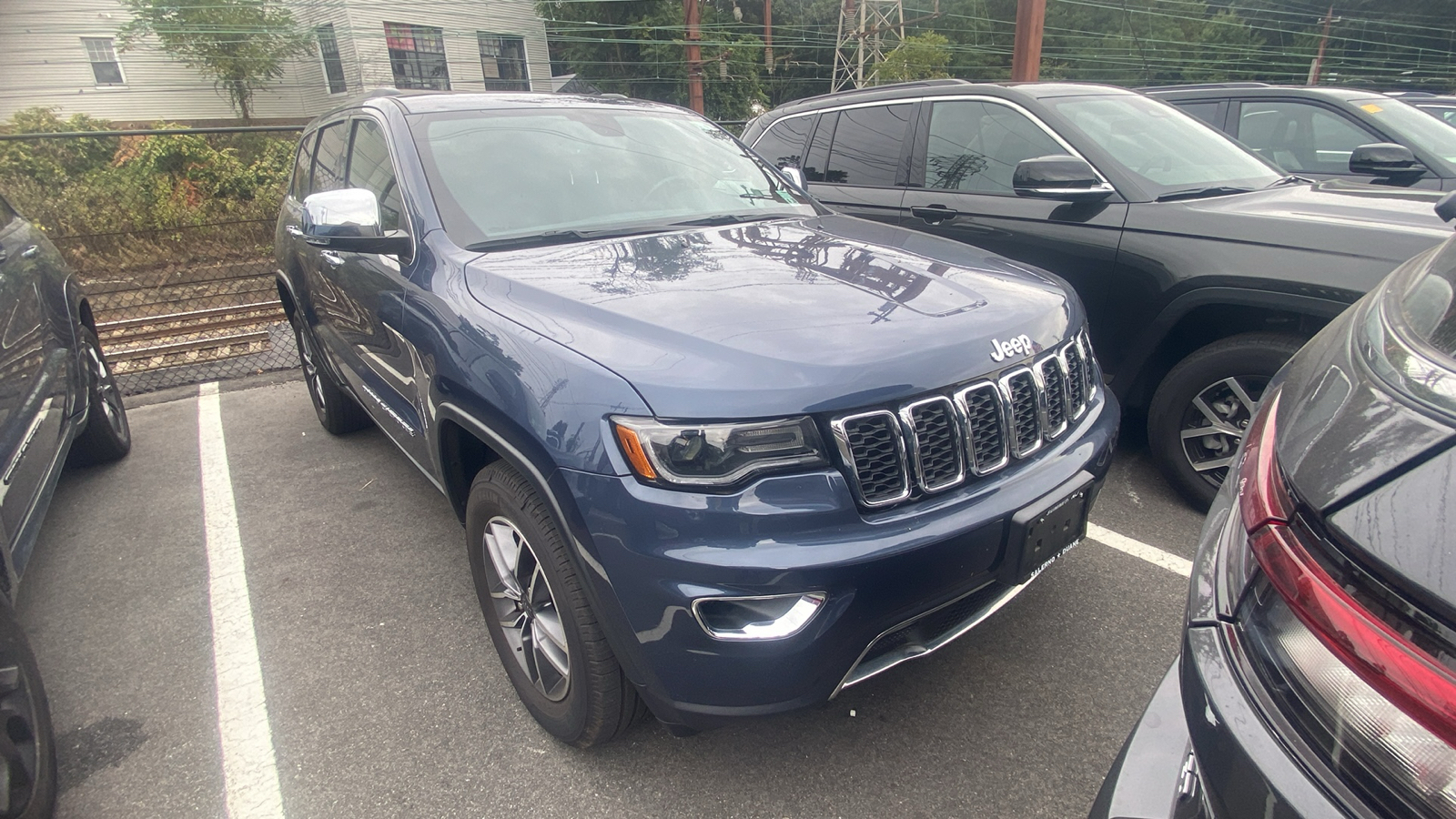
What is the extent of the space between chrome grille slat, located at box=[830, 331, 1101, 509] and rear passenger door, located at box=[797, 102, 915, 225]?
Answer: 2658mm

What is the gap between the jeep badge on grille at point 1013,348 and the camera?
1955 mm

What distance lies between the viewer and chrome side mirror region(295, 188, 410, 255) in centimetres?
260

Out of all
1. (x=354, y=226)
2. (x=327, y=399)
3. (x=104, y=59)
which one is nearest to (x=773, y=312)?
(x=354, y=226)

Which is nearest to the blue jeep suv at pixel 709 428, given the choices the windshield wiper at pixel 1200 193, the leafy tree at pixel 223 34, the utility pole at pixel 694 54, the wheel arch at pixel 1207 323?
the wheel arch at pixel 1207 323

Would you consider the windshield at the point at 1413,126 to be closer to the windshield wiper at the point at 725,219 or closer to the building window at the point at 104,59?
the windshield wiper at the point at 725,219

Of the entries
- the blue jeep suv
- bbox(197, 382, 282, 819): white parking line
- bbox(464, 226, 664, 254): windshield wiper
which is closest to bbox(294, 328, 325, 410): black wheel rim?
bbox(197, 382, 282, 819): white parking line

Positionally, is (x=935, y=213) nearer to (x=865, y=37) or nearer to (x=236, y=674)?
(x=236, y=674)

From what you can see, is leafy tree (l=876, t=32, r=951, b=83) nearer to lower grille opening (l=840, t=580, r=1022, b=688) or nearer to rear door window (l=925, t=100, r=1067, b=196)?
rear door window (l=925, t=100, r=1067, b=196)

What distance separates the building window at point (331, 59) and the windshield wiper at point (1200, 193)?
92.5 feet

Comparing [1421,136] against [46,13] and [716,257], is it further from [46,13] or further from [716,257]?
[46,13]

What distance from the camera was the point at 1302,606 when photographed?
92 centimetres

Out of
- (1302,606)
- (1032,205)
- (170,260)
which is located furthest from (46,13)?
(1302,606)

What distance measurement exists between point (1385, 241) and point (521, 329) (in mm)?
3006

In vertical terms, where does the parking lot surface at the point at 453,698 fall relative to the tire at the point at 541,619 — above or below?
below
